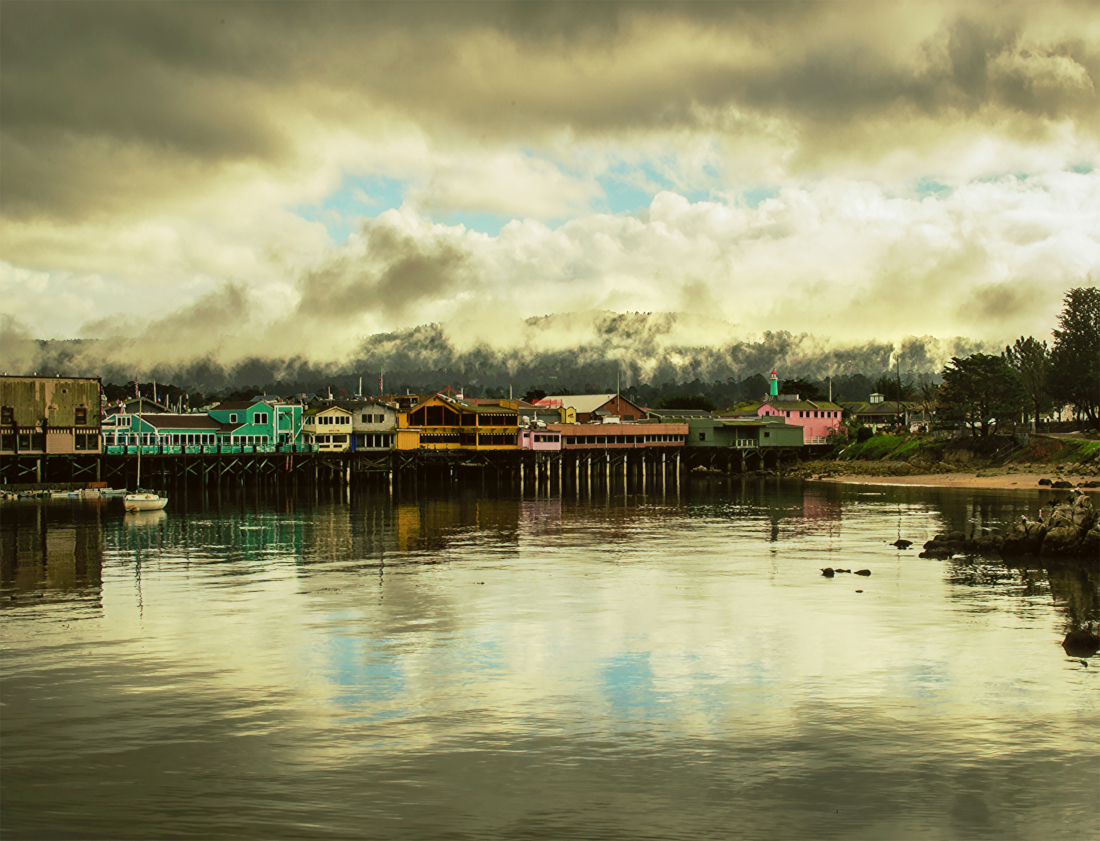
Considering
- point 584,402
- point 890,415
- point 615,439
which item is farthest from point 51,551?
point 890,415

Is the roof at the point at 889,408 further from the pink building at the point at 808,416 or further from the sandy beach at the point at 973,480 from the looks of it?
the sandy beach at the point at 973,480

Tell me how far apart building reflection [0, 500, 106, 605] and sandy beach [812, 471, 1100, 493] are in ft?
234

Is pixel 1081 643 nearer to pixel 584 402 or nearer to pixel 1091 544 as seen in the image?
pixel 1091 544

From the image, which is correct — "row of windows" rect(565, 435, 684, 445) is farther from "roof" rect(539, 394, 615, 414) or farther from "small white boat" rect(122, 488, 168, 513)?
"small white boat" rect(122, 488, 168, 513)

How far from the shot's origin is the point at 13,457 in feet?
291

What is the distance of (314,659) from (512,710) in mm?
6624

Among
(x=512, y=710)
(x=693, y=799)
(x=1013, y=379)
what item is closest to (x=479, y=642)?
(x=512, y=710)

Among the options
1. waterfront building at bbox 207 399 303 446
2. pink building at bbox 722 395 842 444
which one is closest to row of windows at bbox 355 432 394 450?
waterfront building at bbox 207 399 303 446

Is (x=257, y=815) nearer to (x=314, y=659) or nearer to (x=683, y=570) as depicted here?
(x=314, y=659)

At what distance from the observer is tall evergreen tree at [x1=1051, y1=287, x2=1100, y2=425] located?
342ft

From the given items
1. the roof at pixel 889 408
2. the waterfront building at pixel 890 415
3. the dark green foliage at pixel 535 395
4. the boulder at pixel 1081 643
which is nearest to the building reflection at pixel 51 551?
the boulder at pixel 1081 643

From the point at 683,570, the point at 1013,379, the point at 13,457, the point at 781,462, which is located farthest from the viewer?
the point at 781,462

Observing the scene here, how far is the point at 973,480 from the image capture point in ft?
300

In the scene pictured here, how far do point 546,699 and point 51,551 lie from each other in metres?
34.4
